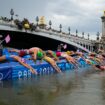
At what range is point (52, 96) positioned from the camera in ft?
69.1

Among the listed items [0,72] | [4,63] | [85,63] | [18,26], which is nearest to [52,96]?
[0,72]

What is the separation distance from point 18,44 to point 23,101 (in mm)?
75364

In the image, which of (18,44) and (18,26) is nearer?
(18,26)

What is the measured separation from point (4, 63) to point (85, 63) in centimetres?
2921

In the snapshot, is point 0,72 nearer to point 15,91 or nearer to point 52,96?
point 15,91

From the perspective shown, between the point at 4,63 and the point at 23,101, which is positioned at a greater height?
the point at 4,63

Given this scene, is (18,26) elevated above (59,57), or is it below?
above

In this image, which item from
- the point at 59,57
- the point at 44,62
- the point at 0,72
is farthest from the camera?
the point at 59,57

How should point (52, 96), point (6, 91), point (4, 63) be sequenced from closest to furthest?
point (52, 96)
point (6, 91)
point (4, 63)

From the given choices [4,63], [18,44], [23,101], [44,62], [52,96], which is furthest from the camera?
[18,44]

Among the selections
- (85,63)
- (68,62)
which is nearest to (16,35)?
(85,63)

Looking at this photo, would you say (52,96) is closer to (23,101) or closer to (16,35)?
(23,101)

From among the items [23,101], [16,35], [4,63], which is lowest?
[23,101]

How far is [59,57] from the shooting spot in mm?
46125
